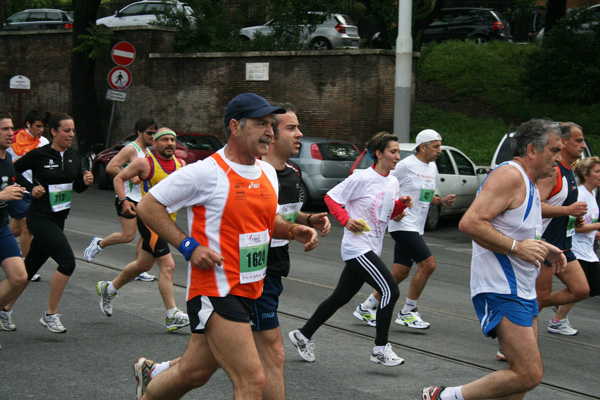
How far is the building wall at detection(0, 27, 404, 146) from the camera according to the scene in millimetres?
21859

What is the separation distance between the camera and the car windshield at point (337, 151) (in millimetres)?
17625

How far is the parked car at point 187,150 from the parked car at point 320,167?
272cm

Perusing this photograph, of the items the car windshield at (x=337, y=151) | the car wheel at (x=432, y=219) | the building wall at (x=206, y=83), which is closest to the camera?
the car wheel at (x=432, y=219)

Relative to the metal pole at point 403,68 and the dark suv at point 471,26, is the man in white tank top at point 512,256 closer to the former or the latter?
the metal pole at point 403,68

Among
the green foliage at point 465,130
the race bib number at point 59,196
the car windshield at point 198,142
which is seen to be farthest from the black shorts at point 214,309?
the green foliage at point 465,130

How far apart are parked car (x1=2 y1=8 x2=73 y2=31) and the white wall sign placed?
1401 cm

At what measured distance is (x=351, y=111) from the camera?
22016mm

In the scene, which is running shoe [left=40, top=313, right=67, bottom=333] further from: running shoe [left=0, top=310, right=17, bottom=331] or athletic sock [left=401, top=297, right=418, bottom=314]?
athletic sock [left=401, top=297, right=418, bottom=314]

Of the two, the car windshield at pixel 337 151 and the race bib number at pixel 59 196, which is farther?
the car windshield at pixel 337 151

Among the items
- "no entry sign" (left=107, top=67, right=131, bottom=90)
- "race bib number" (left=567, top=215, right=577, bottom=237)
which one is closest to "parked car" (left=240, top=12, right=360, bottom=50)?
"no entry sign" (left=107, top=67, right=131, bottom=90)

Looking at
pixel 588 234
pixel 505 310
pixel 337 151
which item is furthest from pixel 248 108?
pixel 337 151

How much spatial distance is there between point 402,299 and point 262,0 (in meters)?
17.9

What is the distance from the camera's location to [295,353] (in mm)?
6590

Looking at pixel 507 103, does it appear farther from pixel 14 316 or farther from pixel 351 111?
pixel 14 316
